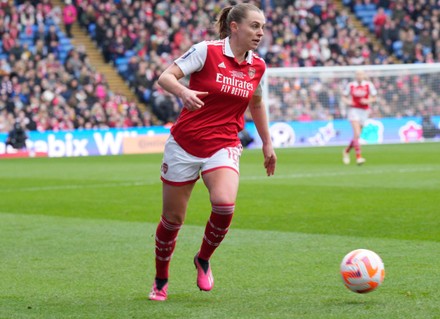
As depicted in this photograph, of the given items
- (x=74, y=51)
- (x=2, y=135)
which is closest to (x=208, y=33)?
(x=74, y=51)

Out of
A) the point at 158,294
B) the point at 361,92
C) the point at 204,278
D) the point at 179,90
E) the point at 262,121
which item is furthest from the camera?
the point at 361,92

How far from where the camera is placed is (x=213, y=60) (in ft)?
23.4

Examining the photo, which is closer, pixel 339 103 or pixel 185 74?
pixel 185 74

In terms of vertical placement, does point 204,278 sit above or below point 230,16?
below

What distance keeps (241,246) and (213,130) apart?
297 cm

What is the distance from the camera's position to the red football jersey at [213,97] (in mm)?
7109

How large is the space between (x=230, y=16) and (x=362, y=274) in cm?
207

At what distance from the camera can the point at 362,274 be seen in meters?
6.74

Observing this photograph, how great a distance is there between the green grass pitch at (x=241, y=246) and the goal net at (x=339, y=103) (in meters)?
13.6

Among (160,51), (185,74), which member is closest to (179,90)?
(185,74)

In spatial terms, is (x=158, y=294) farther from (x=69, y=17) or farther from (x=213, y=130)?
(x=69, y=17)

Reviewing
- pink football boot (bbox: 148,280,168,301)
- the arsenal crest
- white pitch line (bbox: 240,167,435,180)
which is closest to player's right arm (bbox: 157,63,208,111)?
the arsenal crest

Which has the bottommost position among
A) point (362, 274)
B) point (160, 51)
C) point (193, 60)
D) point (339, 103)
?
point (339, 103)

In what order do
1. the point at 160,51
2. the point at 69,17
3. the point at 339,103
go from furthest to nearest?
the point at 160,51 → the point at 69,17 → the point at 339,103
